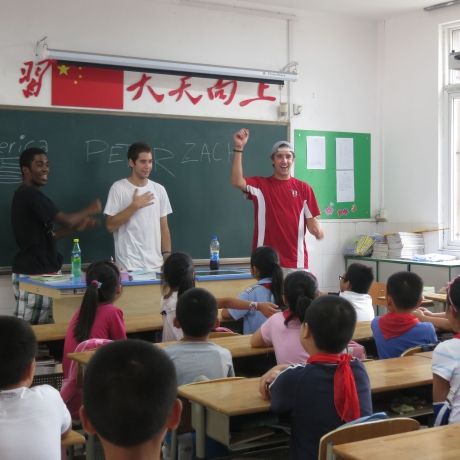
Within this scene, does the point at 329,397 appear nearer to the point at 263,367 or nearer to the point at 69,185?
the point at 263,367

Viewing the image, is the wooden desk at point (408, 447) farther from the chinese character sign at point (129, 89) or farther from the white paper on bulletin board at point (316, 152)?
the white paper on bulletin board at point (316, 152)

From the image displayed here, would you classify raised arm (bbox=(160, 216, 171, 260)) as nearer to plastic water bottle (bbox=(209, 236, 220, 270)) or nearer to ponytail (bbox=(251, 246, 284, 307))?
plastic water bottle (bbox=(209, 236, 220, 270))

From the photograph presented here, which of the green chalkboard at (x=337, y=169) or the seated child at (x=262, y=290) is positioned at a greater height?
the green chalkboard at (x=337, y=169)

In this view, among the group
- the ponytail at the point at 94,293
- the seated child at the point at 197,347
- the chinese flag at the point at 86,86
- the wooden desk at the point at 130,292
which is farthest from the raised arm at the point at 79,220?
the seated child at the point at 197,347

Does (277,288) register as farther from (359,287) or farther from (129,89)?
(129,89)

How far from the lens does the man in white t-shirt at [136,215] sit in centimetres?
566

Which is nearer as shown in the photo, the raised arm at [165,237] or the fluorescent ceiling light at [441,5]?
the raised arm at [165,237]

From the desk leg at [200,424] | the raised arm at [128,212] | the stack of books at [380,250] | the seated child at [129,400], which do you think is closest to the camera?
the seated child at [129,400]

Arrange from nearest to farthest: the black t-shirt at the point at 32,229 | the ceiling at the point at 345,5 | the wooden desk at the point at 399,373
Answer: the wooden desk at the point at 399,373 → the black t-shirt at the point at 32,229 → the ceiling at the point at 345,5

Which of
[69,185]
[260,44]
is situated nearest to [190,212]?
[69,185]

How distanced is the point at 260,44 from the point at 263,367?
383cm

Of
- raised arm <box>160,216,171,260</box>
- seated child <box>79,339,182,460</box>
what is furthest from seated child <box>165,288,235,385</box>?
raised arm <box>160,216,171,260</box>

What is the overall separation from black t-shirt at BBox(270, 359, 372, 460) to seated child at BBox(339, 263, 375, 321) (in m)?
1.74

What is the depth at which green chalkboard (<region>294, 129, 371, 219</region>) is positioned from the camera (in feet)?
23.7
